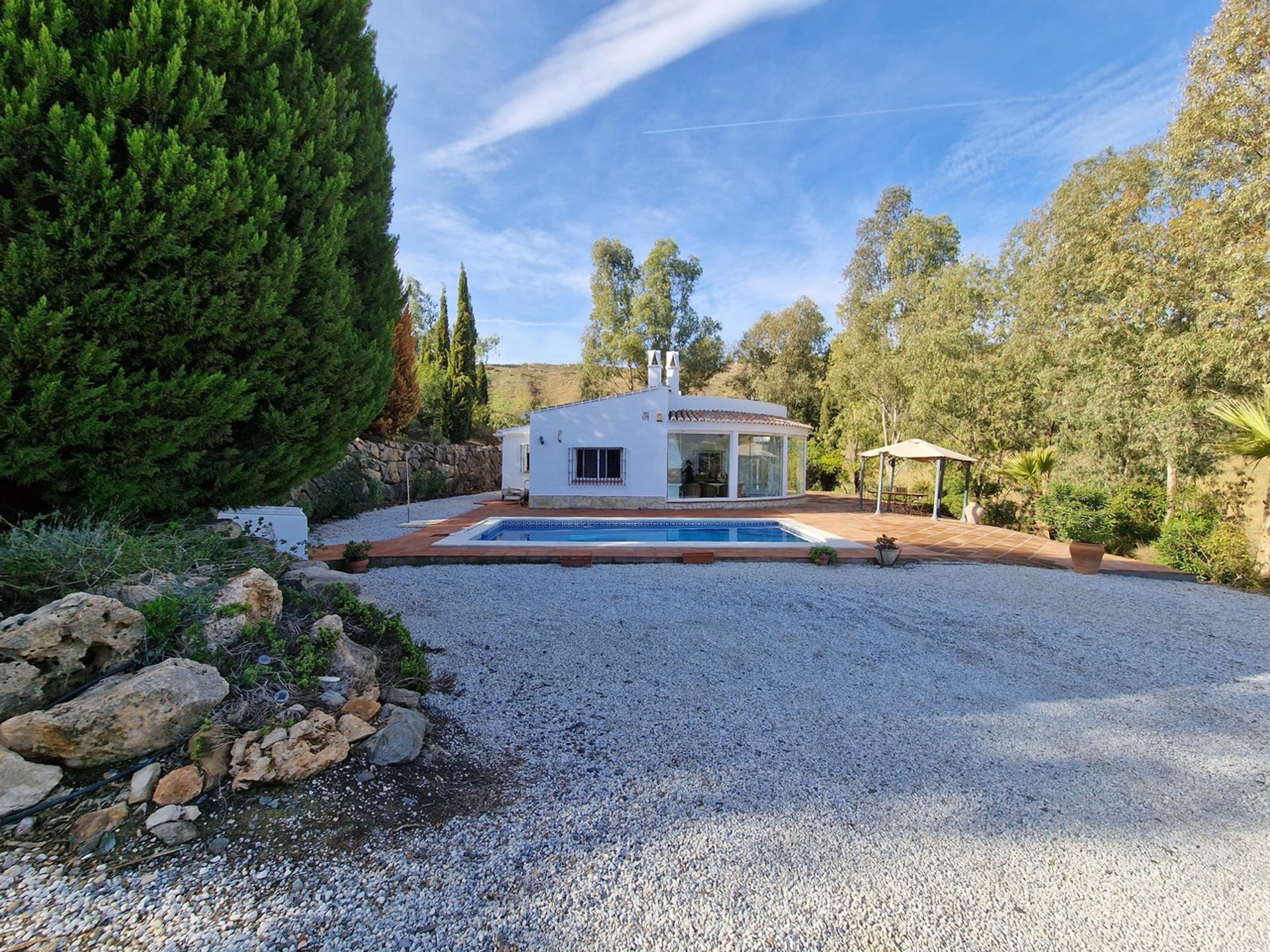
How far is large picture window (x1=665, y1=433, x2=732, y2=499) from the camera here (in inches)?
725

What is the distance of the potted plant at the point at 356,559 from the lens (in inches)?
329

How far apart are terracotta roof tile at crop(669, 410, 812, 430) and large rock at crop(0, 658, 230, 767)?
16.0 m

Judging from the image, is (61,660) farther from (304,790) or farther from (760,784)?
(760,784)

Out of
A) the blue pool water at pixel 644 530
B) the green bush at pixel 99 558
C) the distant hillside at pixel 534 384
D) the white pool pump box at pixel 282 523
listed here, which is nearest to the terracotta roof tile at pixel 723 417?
the blue pool water at pixel 644 530

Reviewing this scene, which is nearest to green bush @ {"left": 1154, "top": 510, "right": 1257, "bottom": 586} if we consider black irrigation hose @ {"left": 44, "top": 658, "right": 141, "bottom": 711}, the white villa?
the white villa

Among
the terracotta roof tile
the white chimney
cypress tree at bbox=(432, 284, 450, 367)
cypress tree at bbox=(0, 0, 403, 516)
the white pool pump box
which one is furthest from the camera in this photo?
cypress tree at bbox=(432, 284, 450, 367)

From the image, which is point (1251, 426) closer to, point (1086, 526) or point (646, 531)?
point (1086, 526)

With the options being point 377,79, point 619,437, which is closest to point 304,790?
point 377,79

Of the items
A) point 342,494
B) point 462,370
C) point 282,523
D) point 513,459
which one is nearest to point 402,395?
point 513,459

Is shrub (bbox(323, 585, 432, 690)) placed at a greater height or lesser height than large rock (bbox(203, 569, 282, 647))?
lesser

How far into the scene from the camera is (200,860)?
219cm

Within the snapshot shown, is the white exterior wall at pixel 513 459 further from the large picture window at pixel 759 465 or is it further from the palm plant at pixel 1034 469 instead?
the palm plant at pixel 1034 469

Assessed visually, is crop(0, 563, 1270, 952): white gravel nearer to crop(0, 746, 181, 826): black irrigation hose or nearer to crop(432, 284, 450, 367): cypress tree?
crop(0, 746, 181, 826): black irrigation hose

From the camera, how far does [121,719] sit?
2492 mm
